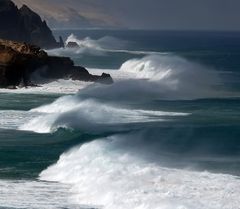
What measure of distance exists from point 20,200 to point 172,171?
6082mm

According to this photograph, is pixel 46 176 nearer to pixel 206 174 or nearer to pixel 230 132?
pixel 206 174

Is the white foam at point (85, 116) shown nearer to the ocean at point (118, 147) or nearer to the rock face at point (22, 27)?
the ocean at point (118, 147)

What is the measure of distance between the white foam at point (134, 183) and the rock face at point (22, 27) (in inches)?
3179

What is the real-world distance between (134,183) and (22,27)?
91732mm

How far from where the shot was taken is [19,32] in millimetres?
114688

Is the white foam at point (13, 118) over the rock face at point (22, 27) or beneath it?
beneath

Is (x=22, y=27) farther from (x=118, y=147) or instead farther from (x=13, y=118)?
(x=118, y=147)

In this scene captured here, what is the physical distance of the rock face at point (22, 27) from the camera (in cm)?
11294

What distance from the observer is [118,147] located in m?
33.9

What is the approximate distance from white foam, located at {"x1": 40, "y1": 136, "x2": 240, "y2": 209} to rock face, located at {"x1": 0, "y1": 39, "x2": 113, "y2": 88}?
2601cm

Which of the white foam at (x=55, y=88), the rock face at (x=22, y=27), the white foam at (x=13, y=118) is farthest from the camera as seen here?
the rock face at (x=22, y=27)

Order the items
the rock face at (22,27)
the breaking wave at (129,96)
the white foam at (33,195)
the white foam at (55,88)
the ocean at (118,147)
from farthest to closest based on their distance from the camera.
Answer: the rock face at (22,27)
the white foam at (55,88)
the breaking wave at (129,96)
the ocean at (118,147)
the white foam at (33,195)

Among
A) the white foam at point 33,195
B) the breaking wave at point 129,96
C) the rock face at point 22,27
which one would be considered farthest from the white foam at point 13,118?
the rock face at point 22,27

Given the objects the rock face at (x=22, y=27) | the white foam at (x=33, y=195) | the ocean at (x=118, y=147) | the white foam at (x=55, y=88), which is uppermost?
the rock face at (x=22, y=27)
